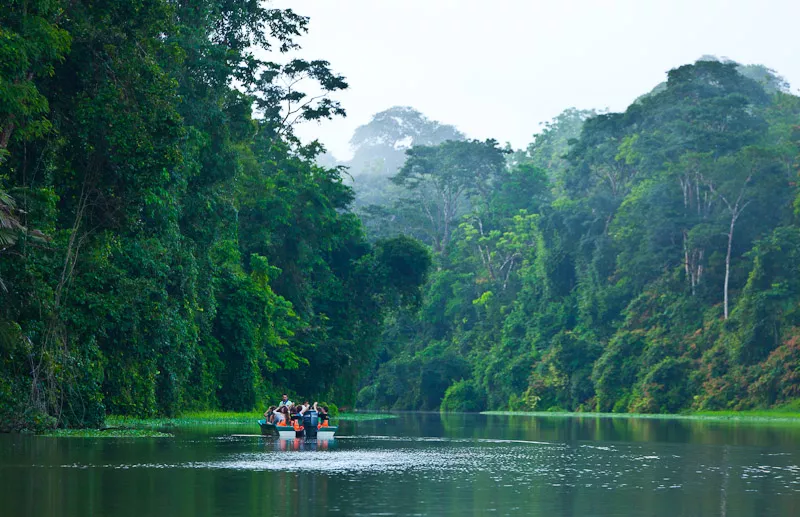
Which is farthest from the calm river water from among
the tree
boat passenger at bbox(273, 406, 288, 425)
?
the tree

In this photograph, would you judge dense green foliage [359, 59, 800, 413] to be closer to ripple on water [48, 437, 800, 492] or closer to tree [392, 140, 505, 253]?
tree [392, 140, 505, 253]

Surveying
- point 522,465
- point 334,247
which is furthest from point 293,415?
point 334,247

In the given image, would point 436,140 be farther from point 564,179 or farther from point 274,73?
point 274,73

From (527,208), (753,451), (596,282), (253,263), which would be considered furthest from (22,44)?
(527,208)

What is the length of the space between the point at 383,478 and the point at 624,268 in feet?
243

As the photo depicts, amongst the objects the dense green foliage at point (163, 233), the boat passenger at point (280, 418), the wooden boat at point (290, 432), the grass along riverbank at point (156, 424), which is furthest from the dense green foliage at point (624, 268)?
the wooden boat at point (290, 432)

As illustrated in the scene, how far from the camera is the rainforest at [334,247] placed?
31.1 m

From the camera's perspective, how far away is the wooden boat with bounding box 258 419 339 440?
35625 mm

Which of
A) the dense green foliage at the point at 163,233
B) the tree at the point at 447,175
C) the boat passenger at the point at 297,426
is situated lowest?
the boat passenger at the point at 297,426

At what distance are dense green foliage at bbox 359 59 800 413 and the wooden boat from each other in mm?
46208

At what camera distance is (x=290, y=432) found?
3628 centimetres

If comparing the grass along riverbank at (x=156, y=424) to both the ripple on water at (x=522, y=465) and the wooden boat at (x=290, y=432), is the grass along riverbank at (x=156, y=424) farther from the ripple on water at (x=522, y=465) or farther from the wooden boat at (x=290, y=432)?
the ripple on water at (x=522, y=465)

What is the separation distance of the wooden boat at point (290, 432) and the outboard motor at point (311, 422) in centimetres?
4

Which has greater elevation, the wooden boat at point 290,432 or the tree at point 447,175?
the tree at point 447,175
